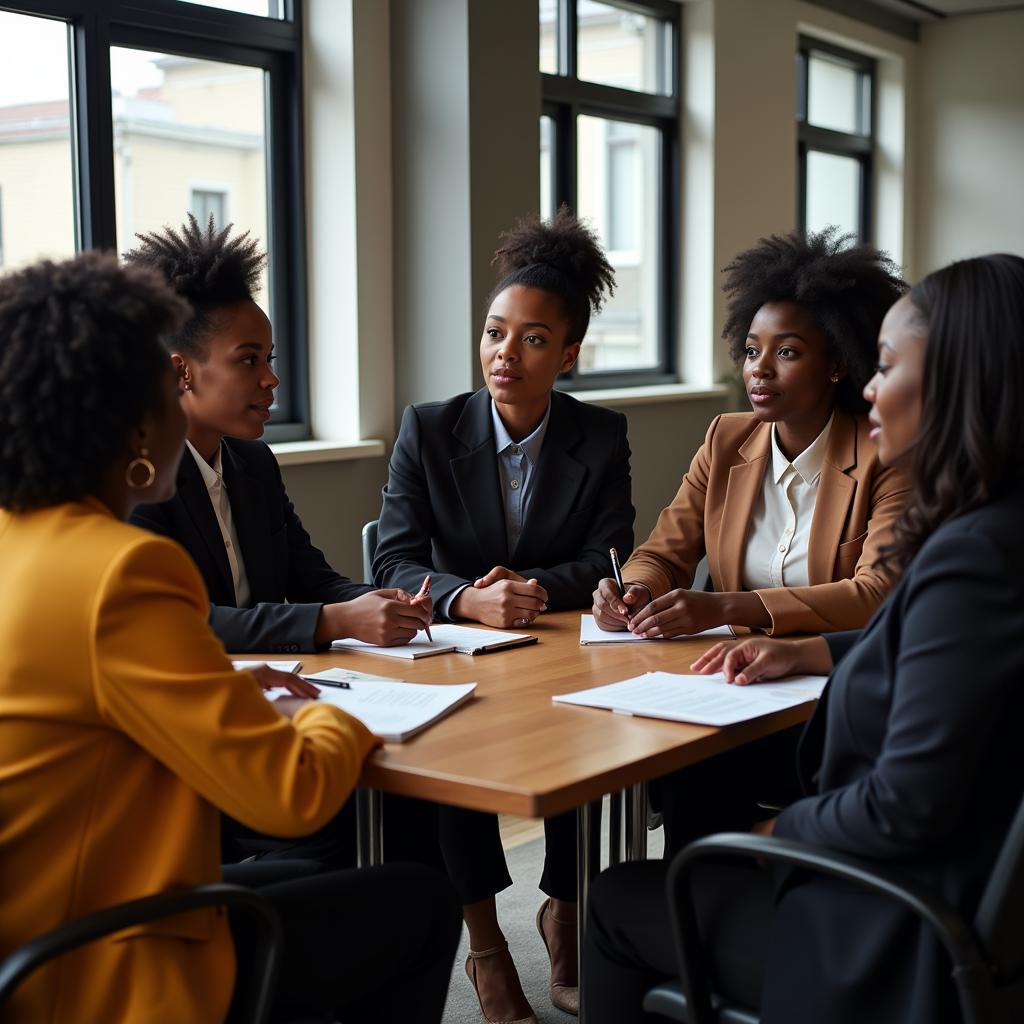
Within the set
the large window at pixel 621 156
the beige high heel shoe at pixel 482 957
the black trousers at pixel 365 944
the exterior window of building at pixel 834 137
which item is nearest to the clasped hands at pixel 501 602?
the beige high heel shoe at pixel 482 957

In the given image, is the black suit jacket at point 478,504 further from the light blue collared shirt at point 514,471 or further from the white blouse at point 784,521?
the white blouse at point 784,521

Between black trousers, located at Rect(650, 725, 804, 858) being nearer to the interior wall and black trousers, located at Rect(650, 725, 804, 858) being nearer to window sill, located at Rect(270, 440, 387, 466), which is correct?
window sill, located at Rect(270, 440, 387, 466)

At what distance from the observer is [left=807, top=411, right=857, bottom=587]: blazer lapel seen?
8.40ft

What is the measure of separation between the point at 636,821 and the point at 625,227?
4.98 meters

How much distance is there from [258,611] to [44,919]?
3.27 ft

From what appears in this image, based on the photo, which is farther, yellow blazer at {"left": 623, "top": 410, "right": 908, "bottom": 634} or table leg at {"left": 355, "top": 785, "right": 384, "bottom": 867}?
yellow blazer at {"left": 623, "top": 410, "right": 908, "bottom": 634}

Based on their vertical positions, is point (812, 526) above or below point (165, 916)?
above

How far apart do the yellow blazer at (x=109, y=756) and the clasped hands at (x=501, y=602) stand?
1125 mm

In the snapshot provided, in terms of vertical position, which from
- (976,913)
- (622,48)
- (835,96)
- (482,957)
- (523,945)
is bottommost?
(523,945)

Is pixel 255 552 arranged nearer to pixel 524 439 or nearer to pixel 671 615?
pixel 524 439

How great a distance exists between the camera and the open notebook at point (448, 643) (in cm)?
224

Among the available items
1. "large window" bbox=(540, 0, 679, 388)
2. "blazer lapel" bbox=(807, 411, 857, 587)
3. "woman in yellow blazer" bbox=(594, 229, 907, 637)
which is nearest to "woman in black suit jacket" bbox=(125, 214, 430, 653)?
"woman in yellow blazer" bbox=(594, 229, 907, 637)

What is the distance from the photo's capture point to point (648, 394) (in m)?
6.43

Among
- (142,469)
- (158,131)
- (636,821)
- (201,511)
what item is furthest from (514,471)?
(158,131)
